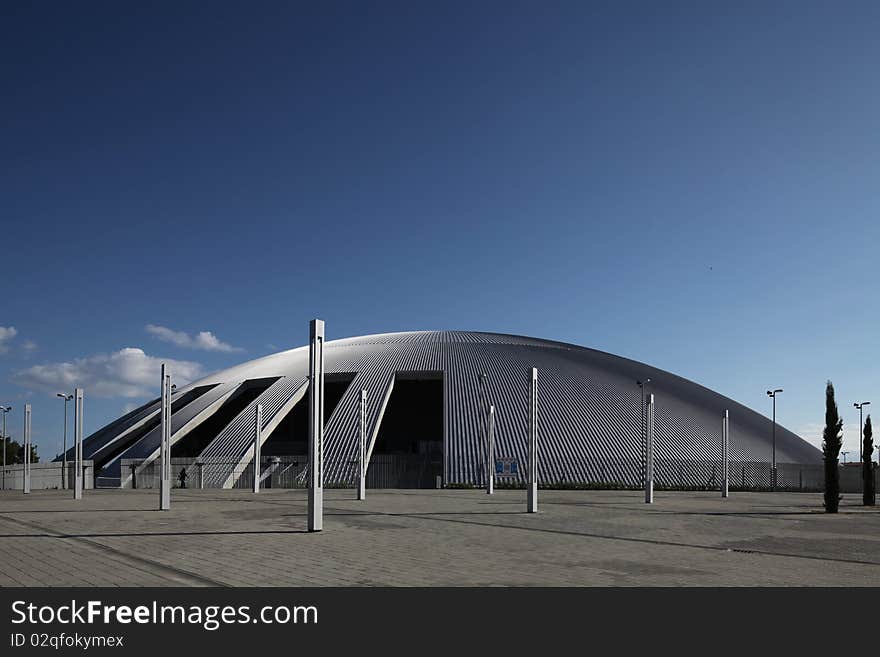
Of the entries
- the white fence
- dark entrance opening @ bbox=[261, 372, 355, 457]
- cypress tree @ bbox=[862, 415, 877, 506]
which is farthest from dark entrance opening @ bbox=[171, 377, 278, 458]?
cypress tree @ bbox=[862, 415, 877, 506]

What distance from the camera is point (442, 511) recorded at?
76.8 feet

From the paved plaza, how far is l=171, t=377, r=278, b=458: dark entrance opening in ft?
81.3

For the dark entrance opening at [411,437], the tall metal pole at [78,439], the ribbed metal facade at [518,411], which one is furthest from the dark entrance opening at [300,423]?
the tall metal pole at [78,439]

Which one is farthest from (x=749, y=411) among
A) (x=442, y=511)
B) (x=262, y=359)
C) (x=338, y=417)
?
(x=442, y=511)

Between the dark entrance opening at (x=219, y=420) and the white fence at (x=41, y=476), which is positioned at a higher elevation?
the dark entrance opening at (x=219, y=420)

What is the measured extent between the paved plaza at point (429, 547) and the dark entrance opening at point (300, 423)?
22.8m

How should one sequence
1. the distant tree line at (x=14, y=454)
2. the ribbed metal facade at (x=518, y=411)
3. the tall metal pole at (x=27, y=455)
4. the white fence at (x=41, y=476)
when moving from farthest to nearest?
the distant tree line at (x=14, y=454) → the white fence at (x=41, y=476) → the ribbed metal facade at (x=518, y=411) → the tall metal pole at (x=27, y=455)

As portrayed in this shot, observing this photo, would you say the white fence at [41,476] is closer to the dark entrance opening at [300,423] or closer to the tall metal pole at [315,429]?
the dark entrance opening at [300,423]

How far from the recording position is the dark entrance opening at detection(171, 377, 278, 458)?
49.2 metres

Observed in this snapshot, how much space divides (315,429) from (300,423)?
3491 centimetres

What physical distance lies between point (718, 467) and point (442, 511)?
24822 millimetres

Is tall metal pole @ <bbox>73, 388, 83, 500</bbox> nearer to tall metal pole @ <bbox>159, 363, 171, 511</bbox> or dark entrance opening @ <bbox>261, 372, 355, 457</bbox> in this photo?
tall metal pole @ <bbox>159, 363, 171, 511</bbox>

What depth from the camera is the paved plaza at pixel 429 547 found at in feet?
34.0
